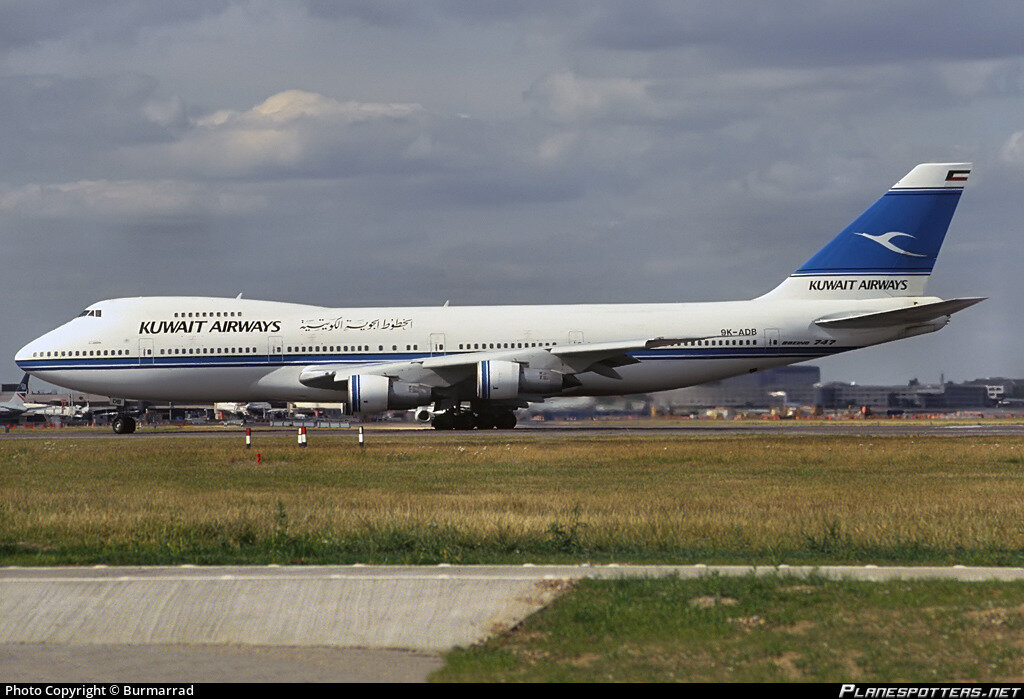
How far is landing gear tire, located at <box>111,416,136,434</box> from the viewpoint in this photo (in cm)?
4978

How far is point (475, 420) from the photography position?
4681 centimetres

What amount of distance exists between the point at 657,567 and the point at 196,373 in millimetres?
35410

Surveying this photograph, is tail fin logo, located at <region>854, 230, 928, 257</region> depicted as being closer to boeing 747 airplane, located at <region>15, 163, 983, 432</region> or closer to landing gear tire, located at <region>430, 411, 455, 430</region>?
boeing 747 airplane, located at <region>15, 163, 983, 432</region>

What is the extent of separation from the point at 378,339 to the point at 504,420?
17.6 feet

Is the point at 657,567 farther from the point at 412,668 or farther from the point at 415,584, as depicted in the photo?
the point at 412,668

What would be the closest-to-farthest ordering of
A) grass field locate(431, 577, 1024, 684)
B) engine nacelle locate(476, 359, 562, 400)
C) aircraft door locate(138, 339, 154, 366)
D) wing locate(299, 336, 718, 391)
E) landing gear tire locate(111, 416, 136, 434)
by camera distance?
grass field locate(431, 577, 1024, 684)
engine nacelle locate(476, 359, 562, 400)
wing locate(299, 336, 718, 391)
aircraft door locate(138, 339, 154, 366)
landing gear tire locate(111, 416, 136, 434)

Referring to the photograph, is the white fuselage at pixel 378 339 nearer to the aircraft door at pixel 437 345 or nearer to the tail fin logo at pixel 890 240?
the aircraft door at pixel 437 345

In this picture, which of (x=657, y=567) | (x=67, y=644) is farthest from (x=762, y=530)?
(x=67, y=644)

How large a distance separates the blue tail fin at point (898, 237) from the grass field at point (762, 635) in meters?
36.9

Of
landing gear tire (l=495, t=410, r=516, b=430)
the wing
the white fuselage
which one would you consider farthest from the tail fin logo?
landing gear tire (l=495, t=410, r=516, b=430)

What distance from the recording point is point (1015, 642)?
394 inches

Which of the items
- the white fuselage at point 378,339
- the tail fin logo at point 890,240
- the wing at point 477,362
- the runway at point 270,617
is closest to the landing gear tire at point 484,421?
the wing at point 477,362

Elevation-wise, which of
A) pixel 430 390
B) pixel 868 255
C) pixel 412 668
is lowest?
pixel 412 668

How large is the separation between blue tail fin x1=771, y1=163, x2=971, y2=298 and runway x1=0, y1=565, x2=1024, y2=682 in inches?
1402
